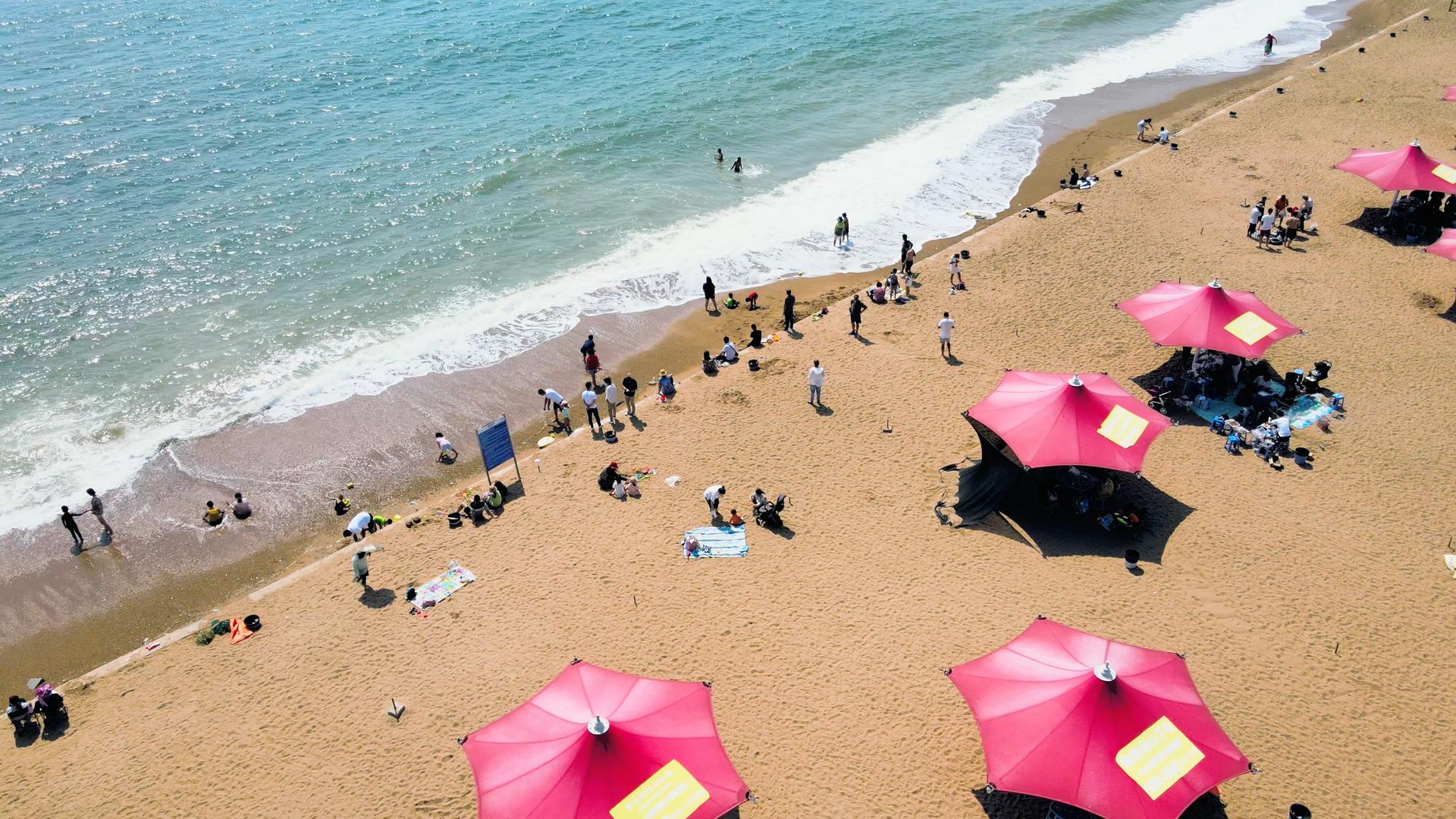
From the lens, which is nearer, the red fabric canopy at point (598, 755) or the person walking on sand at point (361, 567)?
the red fabric canopy at point (598, 755)

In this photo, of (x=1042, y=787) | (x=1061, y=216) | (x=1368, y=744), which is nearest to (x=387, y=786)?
(x=1042, y=787)

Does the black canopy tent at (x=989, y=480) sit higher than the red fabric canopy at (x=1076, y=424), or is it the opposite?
the red fabric canopy at (x=1076, y=424)

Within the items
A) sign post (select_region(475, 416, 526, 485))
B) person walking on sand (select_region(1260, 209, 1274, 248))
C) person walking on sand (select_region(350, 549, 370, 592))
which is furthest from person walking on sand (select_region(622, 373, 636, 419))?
person walking on sand (select_region(1260, 209, 1274, 248))

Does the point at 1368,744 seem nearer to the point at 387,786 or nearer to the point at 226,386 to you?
the point at 387,786

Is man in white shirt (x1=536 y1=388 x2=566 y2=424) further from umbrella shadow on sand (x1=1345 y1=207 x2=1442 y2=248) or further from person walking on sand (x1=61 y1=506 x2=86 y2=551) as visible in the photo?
umbrella shadow on sand (x1=1345 y1=207 x2=1442 y2=248)

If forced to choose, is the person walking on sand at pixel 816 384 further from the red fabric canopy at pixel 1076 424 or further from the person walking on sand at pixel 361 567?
the person walking on sand at pixel 361 567

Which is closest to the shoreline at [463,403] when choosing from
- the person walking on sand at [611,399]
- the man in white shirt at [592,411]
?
the man in white shirt at [592,411]
